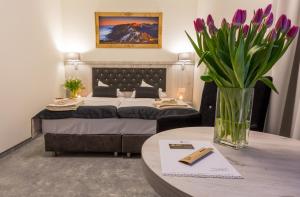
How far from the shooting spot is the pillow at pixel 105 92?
4.38 metres

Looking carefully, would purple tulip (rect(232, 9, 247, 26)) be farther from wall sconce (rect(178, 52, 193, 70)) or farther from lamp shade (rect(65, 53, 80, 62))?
lamp shade (rect(65, 53, 80, 62))

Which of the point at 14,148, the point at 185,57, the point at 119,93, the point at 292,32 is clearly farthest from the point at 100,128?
the point at 185,57

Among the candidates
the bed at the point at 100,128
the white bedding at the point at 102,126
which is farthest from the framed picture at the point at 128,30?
the white bedding at the point at 102,126

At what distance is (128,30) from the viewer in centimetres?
487

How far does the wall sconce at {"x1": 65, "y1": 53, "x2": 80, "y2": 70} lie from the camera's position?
16.0 ft

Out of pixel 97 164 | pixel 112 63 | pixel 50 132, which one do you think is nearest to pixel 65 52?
pixel 112 63

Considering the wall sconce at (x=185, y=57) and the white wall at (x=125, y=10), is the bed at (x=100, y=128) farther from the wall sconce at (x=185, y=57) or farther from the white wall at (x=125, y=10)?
the white wall at (x=125, y=10)

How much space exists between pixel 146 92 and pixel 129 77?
84cm

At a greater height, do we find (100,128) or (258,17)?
(258,17)

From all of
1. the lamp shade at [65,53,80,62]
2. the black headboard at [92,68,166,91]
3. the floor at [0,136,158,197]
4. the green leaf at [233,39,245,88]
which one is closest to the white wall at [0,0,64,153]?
the lamp shade at [65,53,80,62]

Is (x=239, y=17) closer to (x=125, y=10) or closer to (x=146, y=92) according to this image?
(x=146, y=92)

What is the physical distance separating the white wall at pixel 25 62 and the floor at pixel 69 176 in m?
0.56

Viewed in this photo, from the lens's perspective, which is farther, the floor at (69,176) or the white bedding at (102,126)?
the white bedding at (102,126)

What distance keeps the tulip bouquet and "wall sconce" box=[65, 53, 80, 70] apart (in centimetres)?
431
